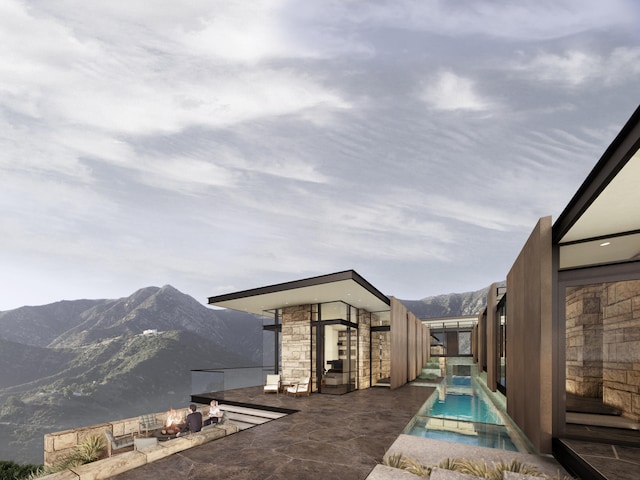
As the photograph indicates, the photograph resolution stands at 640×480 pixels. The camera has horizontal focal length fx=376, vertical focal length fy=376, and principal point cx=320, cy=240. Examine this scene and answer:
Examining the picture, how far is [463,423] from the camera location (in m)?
7.62

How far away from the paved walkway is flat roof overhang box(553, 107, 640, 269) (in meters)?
4.50

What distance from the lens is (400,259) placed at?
117m

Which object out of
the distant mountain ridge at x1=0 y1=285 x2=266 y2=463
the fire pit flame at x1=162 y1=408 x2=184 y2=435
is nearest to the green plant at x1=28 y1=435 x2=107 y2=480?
the fire pit flame at x1=162 y1=408 x2=184 y2=435

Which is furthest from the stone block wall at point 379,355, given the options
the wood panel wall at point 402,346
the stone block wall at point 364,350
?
the wood panel wall at point 402,346

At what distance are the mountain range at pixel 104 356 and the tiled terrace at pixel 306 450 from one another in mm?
52385

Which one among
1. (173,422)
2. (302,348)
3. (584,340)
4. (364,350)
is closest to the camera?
(584,340)

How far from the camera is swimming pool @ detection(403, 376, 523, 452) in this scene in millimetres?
6647

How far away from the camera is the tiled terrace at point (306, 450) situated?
5.21 metres

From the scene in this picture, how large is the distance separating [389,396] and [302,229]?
8339cm

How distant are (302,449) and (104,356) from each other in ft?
260

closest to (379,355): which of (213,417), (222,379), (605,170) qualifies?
(222,379)

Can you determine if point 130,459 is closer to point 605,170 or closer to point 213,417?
point 213,417

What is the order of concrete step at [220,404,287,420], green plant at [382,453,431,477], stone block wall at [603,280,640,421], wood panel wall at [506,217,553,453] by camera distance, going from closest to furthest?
green plant at [382,453,431,477], wood panel wall at [506,217,553,453], stone block wall at [603,280,640,421], concrete step at [220,404,287,420]

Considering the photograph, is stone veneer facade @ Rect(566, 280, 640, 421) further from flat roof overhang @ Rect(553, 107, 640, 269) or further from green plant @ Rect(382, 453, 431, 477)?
green plant @ Rect(382, 453, 431, 477)
